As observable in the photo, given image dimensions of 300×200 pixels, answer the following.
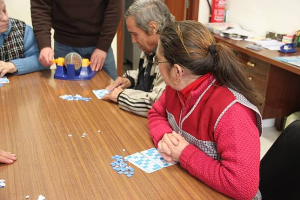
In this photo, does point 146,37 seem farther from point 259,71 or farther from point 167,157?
point 259,71

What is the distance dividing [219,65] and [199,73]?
0.24 ft

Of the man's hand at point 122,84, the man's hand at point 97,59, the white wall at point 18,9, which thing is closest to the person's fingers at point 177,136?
the man's hand at point 122,84

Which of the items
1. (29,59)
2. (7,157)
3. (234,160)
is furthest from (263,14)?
(7,157)

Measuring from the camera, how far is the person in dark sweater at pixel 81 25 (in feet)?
7.02

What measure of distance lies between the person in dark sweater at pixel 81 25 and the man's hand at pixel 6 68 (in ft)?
0.69

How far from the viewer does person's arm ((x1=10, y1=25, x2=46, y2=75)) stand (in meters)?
2.02

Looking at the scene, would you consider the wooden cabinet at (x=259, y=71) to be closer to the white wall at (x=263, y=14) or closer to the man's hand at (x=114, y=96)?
the white wall at (x=263, y=14)

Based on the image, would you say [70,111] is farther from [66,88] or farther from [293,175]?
[293,175]

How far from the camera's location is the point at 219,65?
3.50ft

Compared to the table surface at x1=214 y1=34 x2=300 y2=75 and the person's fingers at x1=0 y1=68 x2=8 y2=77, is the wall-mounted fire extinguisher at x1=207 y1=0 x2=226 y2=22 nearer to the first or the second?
the table surface at x1=214 y1=34 x2=300 y2=75

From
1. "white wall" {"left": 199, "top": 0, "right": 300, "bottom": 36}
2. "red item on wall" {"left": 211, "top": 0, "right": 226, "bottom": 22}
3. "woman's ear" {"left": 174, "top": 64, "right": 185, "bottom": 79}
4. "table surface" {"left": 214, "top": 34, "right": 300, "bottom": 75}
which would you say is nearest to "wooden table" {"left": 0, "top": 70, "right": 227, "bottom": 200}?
"woman's ear" {"left": 174, "top": 64, "right": 185, "bottom": 79}

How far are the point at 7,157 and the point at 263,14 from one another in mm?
3051

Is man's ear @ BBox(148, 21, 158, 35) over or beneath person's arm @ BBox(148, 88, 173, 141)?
over

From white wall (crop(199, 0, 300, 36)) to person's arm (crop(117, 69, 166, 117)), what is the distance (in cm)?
208
